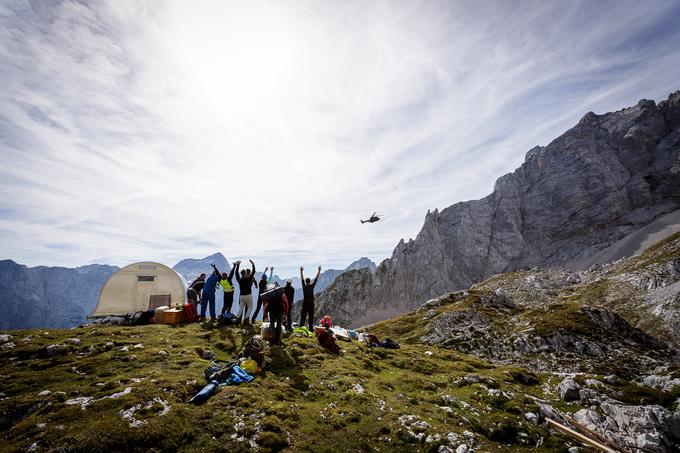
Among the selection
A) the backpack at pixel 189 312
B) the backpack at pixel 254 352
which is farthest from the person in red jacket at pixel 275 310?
the backpack at pixel 189 312

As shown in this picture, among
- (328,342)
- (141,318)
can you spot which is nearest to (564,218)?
(328,342)

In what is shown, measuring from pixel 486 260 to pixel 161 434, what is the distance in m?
201

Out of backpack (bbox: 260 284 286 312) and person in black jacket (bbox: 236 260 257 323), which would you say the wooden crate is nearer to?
person in black jacket (bbox: 236 260 257 323)

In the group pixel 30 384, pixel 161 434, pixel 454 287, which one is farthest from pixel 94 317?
pixel 454 287

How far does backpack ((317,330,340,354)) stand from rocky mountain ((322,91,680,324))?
135 meters

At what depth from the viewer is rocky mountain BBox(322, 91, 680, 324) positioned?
15775cm

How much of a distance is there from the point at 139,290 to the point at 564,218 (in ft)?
716

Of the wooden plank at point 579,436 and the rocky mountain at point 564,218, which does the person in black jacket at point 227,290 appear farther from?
the rocky mountain at point 564,218

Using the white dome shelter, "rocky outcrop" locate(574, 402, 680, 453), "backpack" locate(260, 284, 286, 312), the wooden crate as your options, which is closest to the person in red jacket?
"backpack" locate(260, 284, 286, 312)

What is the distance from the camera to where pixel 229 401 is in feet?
35.1

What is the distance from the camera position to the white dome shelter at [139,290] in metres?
32.8

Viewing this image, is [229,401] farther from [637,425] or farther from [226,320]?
[637,425]

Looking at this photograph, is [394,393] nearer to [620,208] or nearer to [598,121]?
[620,208]

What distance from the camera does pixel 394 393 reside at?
1484cm
